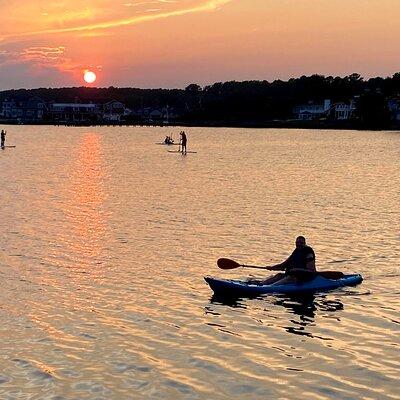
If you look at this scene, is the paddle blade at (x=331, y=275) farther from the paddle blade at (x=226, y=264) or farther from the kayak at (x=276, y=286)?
the paddle blade at (x=226, y=264)

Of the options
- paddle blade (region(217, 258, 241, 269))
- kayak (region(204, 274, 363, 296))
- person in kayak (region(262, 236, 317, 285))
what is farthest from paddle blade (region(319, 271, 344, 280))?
paddle blade (region(217, 258, 241, 269))

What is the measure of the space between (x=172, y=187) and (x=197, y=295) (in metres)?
35.2

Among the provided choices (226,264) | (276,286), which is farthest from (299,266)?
(226,264)

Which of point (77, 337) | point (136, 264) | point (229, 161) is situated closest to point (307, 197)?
point (136, 264)

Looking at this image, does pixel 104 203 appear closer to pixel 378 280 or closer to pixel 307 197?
pixel 307 197

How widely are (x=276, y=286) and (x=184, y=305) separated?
2815mm

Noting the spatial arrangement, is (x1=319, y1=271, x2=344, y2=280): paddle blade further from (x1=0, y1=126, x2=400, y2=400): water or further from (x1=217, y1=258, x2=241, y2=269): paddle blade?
(x1=217, y1=258, x2=241, y2=269): paddle blade

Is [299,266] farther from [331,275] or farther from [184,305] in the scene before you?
[184,305]

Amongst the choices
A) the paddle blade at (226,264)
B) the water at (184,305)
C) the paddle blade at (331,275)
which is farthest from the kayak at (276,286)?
the paddle blade at (226,264)

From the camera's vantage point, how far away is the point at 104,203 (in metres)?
44.5

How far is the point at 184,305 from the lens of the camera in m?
19.5

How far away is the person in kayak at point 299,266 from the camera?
2075cm

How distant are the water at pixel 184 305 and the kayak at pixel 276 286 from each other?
29cm

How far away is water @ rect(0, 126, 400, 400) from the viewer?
561 inches
